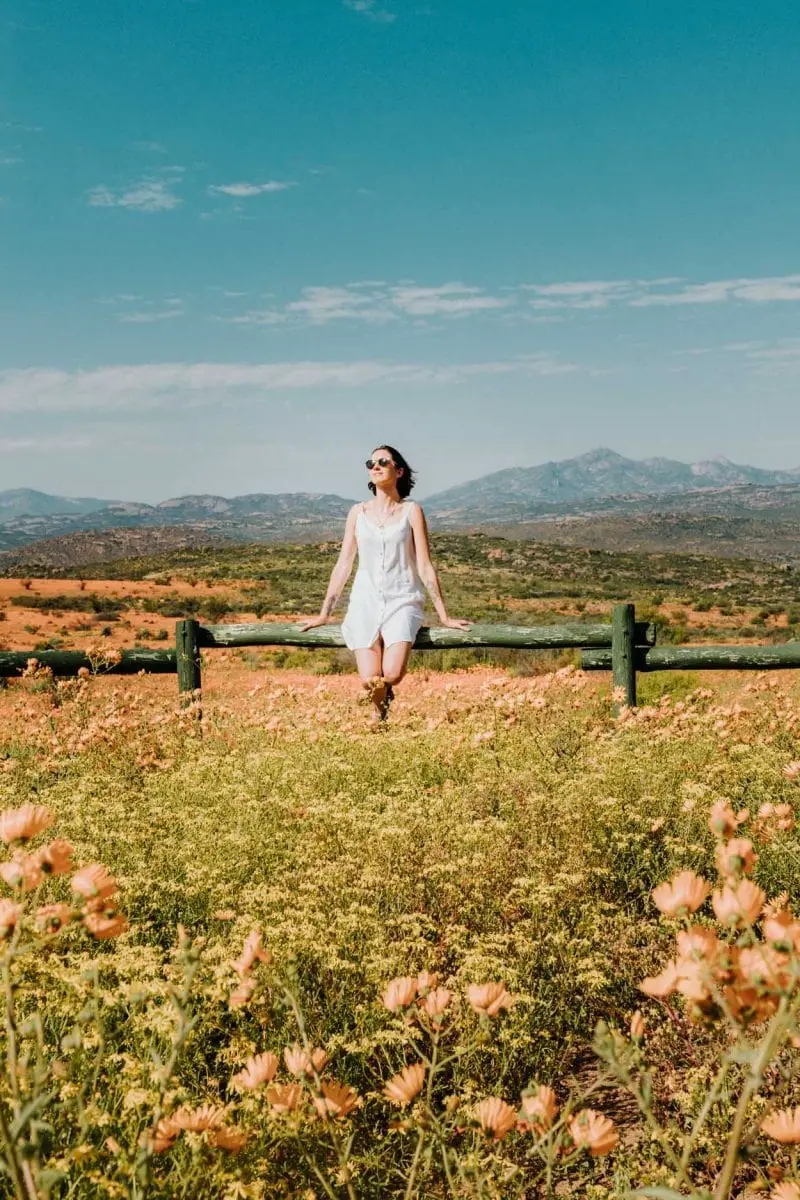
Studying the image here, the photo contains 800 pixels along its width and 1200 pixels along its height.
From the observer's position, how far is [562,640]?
22.7ft

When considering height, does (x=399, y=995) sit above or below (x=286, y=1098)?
above

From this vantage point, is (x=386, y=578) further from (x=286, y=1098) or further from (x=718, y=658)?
(x=286, y=1098)

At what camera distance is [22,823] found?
1347mm

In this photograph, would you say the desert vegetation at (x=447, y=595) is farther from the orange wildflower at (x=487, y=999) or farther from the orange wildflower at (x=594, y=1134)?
the orange wildflower at (x=594, y=1134)

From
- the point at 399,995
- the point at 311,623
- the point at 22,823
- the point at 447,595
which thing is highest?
the point at 22,823

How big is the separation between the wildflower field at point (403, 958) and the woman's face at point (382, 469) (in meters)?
1.77

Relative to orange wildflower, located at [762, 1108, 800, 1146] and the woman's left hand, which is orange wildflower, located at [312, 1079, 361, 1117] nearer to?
orange wildflower, located at [762, 1108, 800, 1146]

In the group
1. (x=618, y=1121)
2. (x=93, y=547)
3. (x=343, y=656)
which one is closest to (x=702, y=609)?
(x=343, y=656)

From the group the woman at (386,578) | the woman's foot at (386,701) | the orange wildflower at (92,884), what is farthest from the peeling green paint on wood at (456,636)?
the orange wildflower at (92,884)

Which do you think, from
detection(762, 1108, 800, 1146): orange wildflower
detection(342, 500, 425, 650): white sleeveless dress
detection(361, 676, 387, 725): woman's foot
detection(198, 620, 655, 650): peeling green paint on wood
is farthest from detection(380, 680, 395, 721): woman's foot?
detection(762, 1108, 800, 1146): orange wildflower

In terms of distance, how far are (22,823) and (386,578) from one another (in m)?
5.11

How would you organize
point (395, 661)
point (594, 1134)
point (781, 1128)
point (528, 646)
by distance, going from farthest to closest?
point (528, 646) < point (395, 661) < point (594, 1134) < point (781, 1128)

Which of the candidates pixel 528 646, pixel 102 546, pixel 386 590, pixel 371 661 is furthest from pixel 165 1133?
pixel 102 546

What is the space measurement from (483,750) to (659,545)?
658 ft
